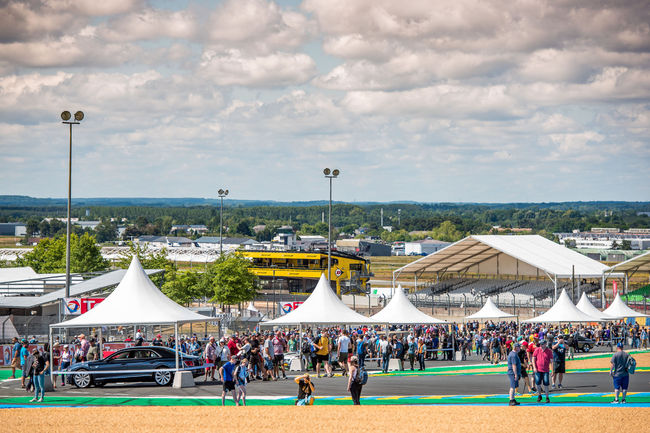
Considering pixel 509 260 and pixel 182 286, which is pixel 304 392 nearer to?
pixel 182 286

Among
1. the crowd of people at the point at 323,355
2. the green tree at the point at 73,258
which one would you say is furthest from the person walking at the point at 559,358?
the green tree at the point at 73,258

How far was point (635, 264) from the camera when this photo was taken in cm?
6581

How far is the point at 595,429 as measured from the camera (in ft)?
54.2

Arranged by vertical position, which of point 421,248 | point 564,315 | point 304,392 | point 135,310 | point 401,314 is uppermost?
point 421,248

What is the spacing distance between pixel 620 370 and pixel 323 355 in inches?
417

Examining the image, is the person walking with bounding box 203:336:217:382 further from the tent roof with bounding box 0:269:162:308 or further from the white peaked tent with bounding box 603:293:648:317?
the white peaked tent with bounding box 603:293:648:317

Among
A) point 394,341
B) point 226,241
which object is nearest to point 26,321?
point 394,341

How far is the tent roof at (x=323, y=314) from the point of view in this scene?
96.6 feet

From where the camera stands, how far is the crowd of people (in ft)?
65.8

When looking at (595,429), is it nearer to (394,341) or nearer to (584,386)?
(584,386)

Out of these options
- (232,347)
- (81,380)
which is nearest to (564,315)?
(232,347)

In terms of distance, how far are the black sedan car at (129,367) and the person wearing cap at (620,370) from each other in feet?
40.4

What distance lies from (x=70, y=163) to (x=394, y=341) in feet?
46.1

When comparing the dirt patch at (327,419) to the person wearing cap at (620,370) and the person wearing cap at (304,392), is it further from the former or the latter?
the person wearing cap at (620,370)
